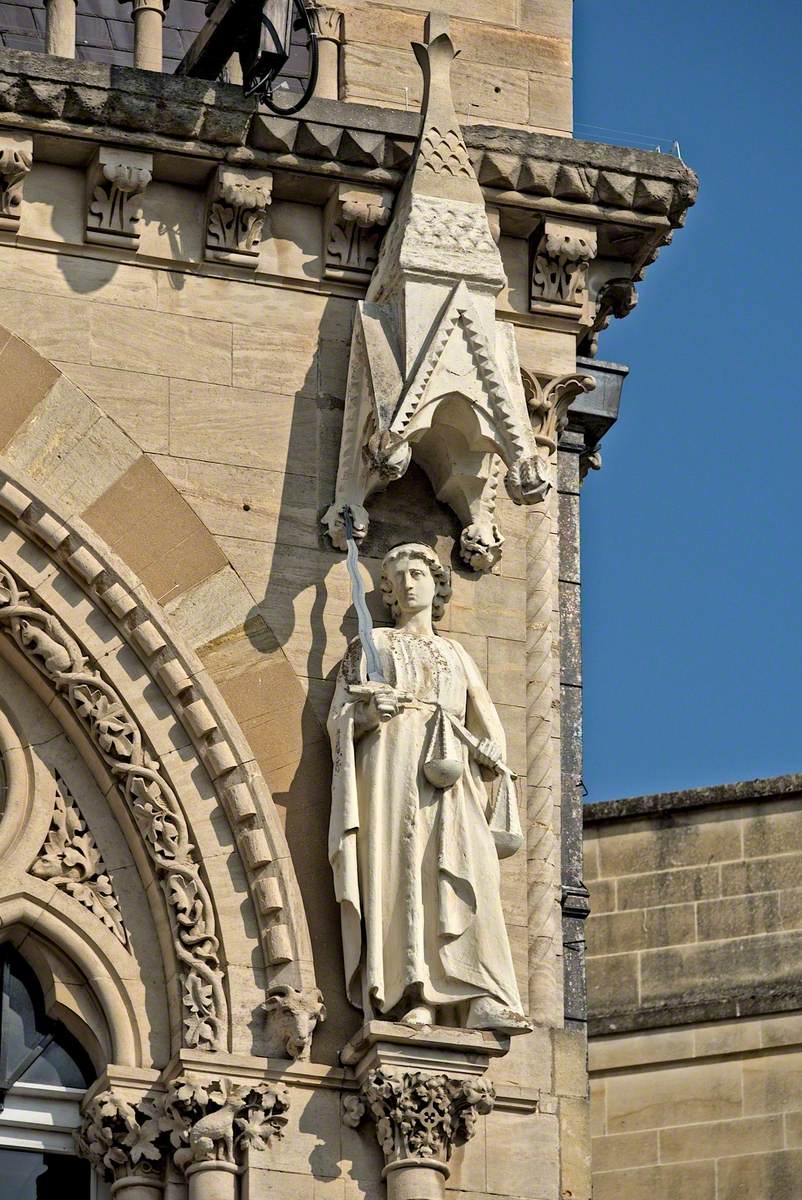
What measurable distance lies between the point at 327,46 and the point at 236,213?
117cm

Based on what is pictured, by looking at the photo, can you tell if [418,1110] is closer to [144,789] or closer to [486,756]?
[486,756]

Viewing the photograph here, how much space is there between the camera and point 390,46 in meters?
19.4

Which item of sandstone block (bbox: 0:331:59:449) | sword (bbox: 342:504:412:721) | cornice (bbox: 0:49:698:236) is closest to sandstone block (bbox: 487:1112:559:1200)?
sword (bbox: 342:504:412:721)

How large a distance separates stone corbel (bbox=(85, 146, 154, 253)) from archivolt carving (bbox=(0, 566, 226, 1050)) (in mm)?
1748

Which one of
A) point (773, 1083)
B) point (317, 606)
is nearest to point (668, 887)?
point (773, 1083)

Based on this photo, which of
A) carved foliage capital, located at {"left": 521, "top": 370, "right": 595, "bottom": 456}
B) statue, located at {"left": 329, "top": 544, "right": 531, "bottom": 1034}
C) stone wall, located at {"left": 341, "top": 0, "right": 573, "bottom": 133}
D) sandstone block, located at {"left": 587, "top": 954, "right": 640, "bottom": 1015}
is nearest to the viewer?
statue, located at {"left": 329, "top": 544, "right": 531, "bottom": 1034}

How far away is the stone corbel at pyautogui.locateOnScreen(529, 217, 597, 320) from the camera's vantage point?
62.4 feet

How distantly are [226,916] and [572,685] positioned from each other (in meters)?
3.21

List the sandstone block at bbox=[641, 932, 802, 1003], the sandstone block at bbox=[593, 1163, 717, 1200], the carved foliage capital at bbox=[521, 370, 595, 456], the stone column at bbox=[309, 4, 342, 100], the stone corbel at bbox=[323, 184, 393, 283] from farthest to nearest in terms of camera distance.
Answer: the sandstone block at bbox=[641, 932, 802, 1003]
the sandstone block at bbox=[593, 1163, 717, 1200]
the stone column at bbox=[309, 4, 342, 100]
the carved foliage capital at bbox=[521, 370, 595, 456]
the stone corbel at bbox=[323, 184, 393, 283]

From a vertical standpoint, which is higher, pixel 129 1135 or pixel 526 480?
pixel 526 480

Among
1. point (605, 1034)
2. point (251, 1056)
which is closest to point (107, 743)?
point (251, 1056)

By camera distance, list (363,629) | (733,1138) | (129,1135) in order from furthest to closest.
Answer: (733,1138) < (363,629) < (129,1135)

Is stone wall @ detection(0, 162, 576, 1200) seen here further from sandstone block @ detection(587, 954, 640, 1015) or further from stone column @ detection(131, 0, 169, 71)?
sandstone block @ detection(587, 954, 640, 1015)

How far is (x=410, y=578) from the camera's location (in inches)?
712
